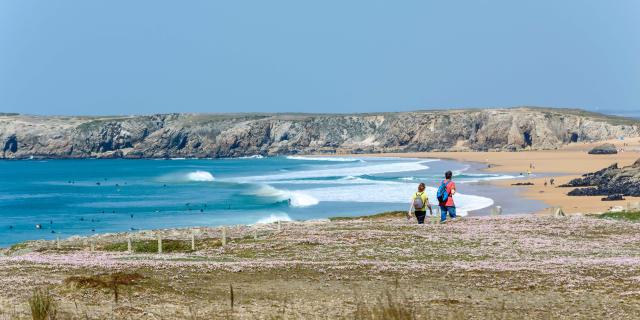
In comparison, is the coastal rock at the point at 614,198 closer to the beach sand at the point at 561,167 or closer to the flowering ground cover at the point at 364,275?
the beach sand at the point at 561,167

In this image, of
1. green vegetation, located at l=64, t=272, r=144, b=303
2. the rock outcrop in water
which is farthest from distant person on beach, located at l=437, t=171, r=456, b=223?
the rock outcrop in water

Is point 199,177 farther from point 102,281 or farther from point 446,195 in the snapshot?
point 102,281

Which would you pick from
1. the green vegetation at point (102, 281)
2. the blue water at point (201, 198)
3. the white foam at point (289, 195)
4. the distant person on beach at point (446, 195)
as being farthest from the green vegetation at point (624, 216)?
the white foam at point (289, 195)

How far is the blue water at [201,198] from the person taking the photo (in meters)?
75.4

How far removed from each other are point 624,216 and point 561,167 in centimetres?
8316

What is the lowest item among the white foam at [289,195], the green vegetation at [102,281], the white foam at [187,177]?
the white foam at [187,177]

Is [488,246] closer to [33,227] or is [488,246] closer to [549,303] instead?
[549,303]

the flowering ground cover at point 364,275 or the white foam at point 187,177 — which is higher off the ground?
the flowering ground cover at point 364,275

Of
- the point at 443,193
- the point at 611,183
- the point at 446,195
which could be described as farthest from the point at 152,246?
the point at 611,183

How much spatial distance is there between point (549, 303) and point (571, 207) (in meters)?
47.0

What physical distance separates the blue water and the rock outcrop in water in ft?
30.4

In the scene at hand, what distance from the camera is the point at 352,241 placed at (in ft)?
107

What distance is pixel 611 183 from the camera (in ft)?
252

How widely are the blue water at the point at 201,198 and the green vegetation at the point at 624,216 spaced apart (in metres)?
24.7
